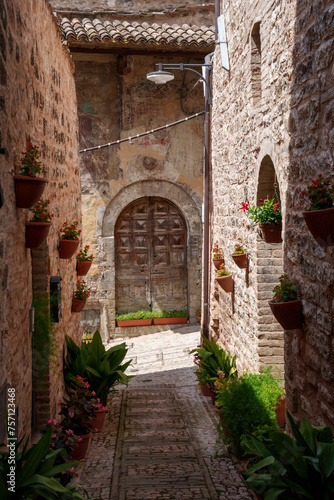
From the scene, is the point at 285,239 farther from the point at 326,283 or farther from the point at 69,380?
the point at 69,380

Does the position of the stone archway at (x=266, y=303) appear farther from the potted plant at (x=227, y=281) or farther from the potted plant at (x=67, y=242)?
the potted plant at (x=67, y=242)

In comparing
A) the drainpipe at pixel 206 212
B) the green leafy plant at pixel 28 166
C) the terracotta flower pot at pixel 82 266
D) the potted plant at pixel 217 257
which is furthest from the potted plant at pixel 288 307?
the drainpipe at pixel 206 212

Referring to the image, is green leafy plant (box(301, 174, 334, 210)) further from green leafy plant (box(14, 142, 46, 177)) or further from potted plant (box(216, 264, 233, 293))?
potted plant (box(216, 264, 233, 293))

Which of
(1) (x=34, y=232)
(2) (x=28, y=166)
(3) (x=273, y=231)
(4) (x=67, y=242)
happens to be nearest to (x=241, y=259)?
(3) (x=273, y=231)

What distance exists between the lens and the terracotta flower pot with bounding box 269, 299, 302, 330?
12.9ft

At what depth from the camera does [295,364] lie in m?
4.21

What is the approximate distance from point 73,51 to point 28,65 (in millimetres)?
6231

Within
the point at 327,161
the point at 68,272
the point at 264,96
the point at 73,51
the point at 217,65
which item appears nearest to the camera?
the point at 327,161

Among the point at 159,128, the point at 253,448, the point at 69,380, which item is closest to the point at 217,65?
the point at 159,128

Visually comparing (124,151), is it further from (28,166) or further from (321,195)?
(321,195)

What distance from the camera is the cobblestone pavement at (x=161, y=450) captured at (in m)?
4.41

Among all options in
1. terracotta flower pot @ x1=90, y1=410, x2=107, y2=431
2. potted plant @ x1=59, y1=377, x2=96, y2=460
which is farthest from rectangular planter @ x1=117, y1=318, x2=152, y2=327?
potted plant @ x1=59, y1=377, x2=96, y2=460

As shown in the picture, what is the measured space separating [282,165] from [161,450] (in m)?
2.97

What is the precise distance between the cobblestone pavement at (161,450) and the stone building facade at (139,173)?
3.40 metres
